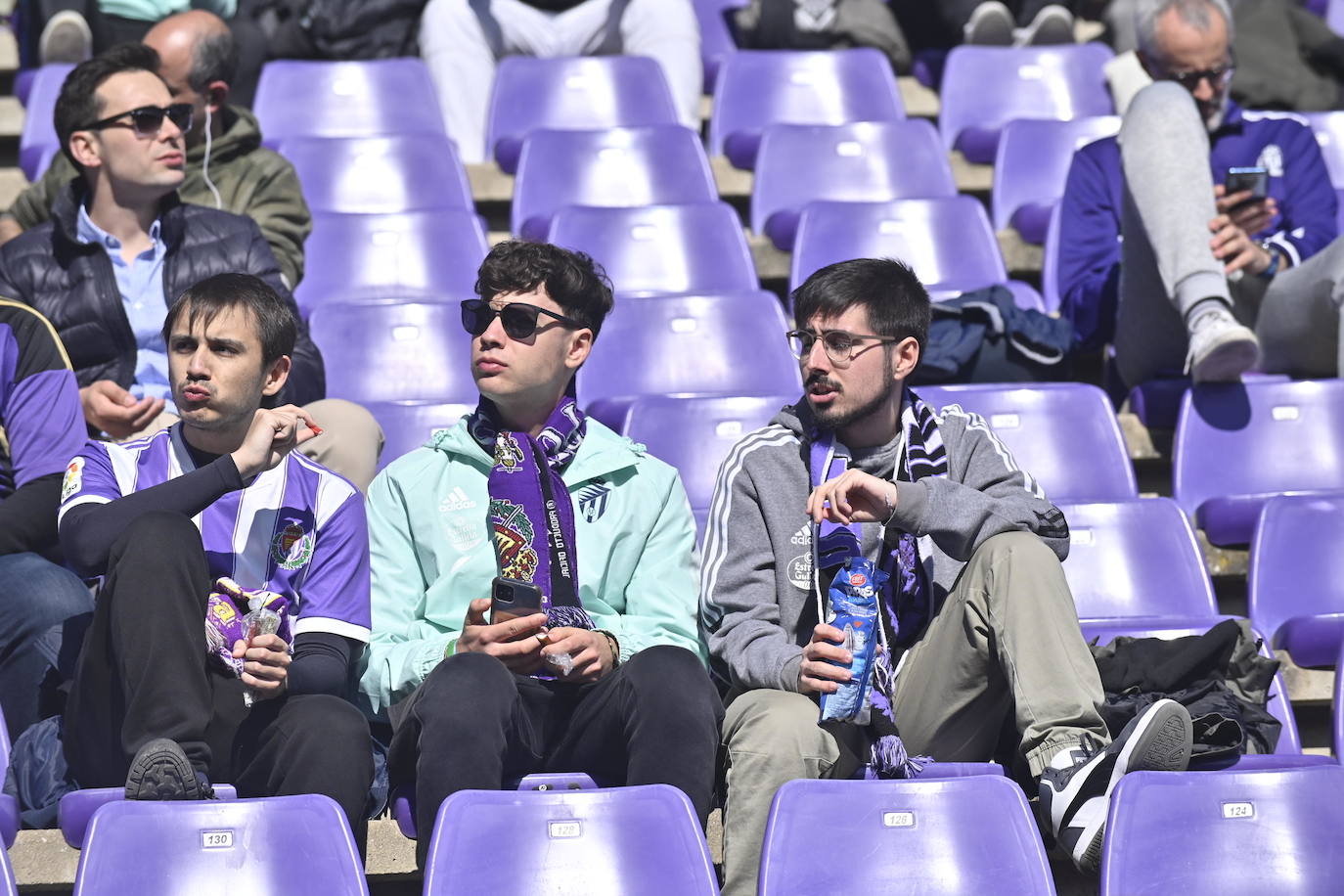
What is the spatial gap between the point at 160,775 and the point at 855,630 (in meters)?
1.02

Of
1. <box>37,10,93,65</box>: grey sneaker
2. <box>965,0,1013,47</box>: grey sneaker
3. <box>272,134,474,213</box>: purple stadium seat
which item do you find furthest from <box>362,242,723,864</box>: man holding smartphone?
<box>965,0,1013,47</box>: grey sneaker

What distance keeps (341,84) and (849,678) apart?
340 cm

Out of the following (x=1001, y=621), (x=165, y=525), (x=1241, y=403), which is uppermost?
(x=165, y=525)

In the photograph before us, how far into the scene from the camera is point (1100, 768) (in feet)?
9.27

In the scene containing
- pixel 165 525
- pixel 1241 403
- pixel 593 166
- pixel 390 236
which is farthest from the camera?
pixel 593 166

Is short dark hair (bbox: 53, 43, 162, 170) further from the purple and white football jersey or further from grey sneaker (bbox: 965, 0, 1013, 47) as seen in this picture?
grey sneaker (bbox: 965, 0, 1013, 47)

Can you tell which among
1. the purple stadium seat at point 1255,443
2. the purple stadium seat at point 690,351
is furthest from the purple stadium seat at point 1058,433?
the purple stadium seat at point 690,351

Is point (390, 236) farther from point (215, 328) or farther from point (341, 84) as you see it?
point (215, 328)

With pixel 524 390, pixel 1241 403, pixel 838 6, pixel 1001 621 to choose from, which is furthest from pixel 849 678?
pixel 838 6

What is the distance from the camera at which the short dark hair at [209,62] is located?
4727 mm

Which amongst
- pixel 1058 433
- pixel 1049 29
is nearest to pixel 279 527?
pixel 1058 433

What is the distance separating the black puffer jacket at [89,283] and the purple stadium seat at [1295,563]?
1.87 meters

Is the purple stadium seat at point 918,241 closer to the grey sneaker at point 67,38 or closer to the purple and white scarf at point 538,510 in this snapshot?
the purple and white scarf at point 538,510

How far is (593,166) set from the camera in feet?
17.4
